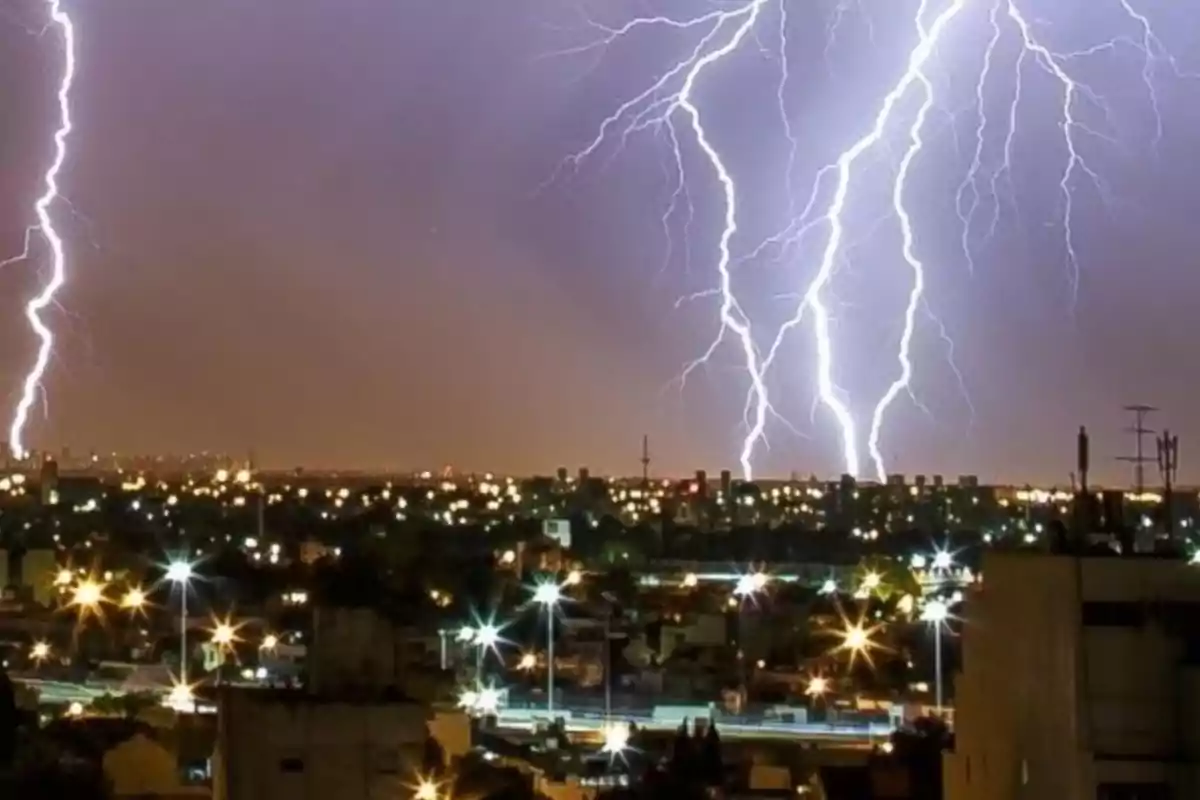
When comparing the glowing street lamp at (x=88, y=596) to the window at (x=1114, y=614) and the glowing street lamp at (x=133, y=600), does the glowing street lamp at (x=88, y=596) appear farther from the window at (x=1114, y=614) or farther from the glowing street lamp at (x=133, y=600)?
the window at (x=1114, y=614)

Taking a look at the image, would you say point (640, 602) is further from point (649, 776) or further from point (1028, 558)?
point (1028, 558)

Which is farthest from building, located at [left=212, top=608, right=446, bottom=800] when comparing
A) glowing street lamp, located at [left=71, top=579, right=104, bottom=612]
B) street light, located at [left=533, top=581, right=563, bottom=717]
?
glowing street lamp, located at [left=71, top=579, right=104, bottom=612]

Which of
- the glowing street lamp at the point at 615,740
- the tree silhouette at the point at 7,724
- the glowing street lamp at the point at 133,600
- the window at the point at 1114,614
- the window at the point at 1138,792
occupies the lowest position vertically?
the glowing street lamp at the point at 615,740

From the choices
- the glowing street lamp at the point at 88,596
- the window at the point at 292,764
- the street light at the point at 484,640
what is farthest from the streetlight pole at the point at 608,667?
the window at the point at 292,764

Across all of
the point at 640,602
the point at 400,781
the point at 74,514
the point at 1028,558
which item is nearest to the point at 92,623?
the point at 640,602

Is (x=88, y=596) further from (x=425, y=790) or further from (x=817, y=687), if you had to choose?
(x=425, y=790)
